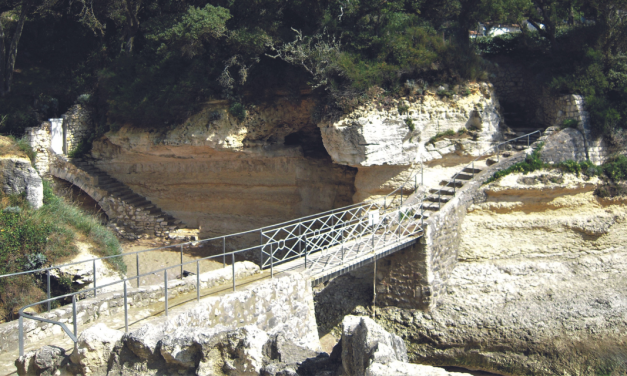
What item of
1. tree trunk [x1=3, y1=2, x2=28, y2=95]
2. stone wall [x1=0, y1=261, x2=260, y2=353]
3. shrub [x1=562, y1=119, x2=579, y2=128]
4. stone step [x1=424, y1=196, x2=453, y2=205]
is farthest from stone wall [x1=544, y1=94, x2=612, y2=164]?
tree trunk [x1=3, y1=2, x2=28, y2=95]

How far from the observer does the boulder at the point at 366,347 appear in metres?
5.03

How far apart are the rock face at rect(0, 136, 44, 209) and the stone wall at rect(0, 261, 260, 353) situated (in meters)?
5.42

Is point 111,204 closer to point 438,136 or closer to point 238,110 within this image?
point 238,110

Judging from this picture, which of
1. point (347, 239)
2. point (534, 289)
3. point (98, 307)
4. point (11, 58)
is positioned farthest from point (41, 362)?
point (11, 58)

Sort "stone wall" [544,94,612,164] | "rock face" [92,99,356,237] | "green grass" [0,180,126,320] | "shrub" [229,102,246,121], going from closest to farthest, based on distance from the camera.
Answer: "green grass" [0,180,126,320]
"stone wall" [544,94,612,164]
"shrub" [229,102,246,121]
"rock face" [92,99,356,237]

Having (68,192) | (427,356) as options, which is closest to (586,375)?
(427,356)

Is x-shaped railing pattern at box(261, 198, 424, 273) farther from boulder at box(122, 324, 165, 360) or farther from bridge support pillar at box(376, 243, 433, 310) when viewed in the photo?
boulder at box(122, 324, 165, 360)

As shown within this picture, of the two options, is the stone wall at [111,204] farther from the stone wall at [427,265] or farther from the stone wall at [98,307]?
the stone wall at [98,307]

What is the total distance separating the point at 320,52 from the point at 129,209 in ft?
24.0

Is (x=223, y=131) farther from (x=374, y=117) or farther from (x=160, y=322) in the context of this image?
(x=160, y=322)

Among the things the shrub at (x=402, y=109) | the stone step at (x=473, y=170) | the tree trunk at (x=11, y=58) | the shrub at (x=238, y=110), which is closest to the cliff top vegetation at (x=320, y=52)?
the tree trunk at (x=11, y=58)

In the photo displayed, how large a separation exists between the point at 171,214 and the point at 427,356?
29.4ft

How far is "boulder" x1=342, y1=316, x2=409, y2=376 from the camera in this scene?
5031 millimetres

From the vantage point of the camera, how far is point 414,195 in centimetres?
1354
